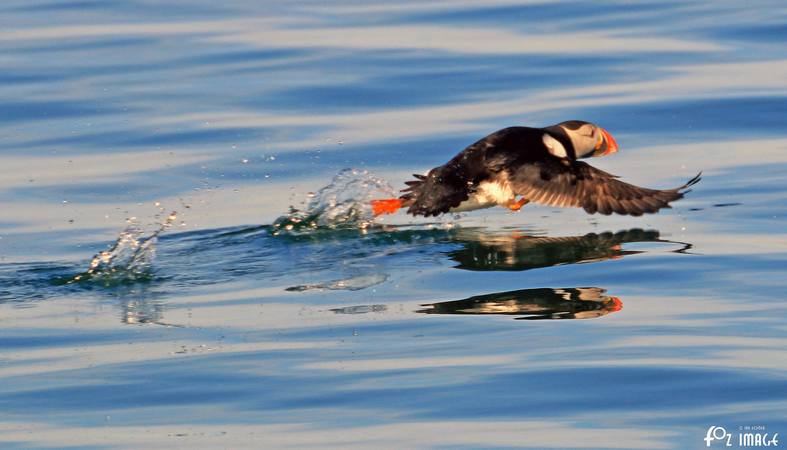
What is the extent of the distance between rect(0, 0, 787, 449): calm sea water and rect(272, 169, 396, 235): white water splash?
0.47ft

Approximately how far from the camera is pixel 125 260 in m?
8.34

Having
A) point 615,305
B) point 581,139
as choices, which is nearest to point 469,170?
point 581,139

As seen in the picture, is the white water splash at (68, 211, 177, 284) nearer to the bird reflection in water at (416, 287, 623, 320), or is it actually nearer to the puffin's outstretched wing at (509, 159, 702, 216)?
the bird reflection in water at (416, 287, 623, 320)

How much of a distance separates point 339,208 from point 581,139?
169cm

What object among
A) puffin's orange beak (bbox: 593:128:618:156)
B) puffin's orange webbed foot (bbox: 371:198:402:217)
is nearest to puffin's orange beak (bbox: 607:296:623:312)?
puffin's orange webbed foot (bbox: 371:198:402:217)

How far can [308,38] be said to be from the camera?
1561 centimetres

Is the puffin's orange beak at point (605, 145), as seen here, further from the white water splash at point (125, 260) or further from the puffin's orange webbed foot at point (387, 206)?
the white water splash at point (125, 260)

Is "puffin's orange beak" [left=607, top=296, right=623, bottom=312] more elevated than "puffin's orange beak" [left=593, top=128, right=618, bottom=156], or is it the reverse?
"puffin's orange beak" [left=593, top=128, right=618, bottom=156]

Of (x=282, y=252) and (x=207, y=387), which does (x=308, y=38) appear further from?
(x=207, y=387)

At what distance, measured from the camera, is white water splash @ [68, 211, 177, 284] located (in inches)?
321

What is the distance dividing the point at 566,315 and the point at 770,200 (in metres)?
2.97

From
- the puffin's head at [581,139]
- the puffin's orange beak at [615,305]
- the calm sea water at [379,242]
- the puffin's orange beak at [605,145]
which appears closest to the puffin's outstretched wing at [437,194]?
the calm sea water at [379,242]

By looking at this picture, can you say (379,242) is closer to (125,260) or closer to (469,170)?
(469,170)

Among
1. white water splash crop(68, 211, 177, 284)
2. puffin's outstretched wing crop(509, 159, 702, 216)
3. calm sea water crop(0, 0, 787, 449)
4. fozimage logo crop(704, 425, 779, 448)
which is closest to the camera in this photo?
fozimage logo crop(704, 425, 779, 448)
